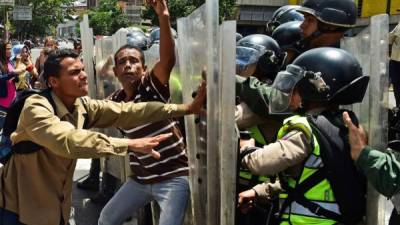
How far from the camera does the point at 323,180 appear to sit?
2.31 metres

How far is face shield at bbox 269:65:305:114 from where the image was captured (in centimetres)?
247

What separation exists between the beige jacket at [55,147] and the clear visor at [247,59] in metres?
0.45

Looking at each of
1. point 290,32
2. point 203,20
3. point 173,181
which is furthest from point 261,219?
point 290,32

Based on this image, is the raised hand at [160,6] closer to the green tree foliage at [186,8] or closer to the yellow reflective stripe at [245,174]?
the yellow reflective stripe at [245,174]

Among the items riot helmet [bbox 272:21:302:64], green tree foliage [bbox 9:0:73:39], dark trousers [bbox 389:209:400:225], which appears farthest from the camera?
green tree foliage [bbox 9:0:73:39]

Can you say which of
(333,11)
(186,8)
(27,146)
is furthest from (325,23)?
(186,8)

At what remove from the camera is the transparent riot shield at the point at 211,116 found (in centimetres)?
263

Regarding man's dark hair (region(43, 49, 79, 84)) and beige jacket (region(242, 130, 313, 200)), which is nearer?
beige jacket (region(242, 130, 313, 200))

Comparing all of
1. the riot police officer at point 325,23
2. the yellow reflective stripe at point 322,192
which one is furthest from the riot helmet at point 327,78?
the riot police officer at point 325,23

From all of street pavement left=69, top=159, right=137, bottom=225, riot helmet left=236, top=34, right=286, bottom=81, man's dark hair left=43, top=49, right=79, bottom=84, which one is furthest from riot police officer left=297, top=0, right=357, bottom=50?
street pavement left=69, top=159, right=137, bottom=225

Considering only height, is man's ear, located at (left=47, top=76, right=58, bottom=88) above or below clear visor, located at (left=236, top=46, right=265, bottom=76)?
below

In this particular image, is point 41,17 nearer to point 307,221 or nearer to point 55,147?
point 55,147

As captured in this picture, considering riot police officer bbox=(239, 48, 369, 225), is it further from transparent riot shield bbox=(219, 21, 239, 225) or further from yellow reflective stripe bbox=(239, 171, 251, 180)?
yellow reflective stripe bbox=(239, 171, 251, 180)

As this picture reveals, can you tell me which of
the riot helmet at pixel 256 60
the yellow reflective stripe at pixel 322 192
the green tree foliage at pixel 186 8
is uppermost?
the green tree foliage at pixel 186 8
